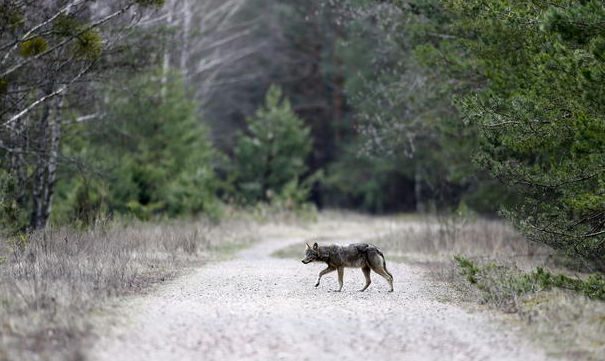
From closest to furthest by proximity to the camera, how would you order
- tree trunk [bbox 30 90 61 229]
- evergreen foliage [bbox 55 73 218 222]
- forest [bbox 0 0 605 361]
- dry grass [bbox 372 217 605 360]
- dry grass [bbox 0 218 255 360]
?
dry grass [bbox 0 218 255 360], dry grass [bbox 372 217 605 360], forest [bbox 0 0 605 361], tree trunk [bbox 30 90 61 229], evergreen foliage [bbox 55 73 218 222]

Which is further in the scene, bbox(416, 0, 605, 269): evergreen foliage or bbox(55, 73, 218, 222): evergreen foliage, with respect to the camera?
bbox(55, 73, 218, 222): evergreen foliage

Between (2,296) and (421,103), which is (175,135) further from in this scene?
(2,296)

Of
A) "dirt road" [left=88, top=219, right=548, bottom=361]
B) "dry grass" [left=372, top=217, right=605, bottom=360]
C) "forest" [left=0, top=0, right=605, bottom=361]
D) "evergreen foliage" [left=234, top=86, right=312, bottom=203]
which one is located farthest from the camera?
"evergreen foliage" [left=234, top=86, right=312, bottom=203]

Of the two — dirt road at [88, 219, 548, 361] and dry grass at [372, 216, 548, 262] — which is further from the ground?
dirt road at [88, 219, 548, 361]

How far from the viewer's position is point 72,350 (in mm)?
6695

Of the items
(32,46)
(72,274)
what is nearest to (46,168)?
(32,46)

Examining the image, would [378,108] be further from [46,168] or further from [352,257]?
[352,257]

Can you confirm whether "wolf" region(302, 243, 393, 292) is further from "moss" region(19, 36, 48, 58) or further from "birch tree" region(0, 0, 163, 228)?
"moss" region(19, 36, 48, 58)

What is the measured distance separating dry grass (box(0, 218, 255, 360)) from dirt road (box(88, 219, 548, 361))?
44 centimetres

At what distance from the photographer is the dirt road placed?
6.96 m

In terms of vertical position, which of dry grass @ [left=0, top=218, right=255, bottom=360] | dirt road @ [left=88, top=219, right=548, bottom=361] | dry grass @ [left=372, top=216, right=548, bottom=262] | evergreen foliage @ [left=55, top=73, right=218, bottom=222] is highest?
evergreen foliage @ [left=55, top=73, right=218, bottom=222]

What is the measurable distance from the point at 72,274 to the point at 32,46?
19.3 ft

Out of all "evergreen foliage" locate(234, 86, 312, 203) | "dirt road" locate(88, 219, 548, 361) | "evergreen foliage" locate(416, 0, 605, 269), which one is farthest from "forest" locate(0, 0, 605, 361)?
"evergreen foliage" locate(234, 86, 312, 203)

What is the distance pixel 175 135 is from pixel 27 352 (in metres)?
20.8
